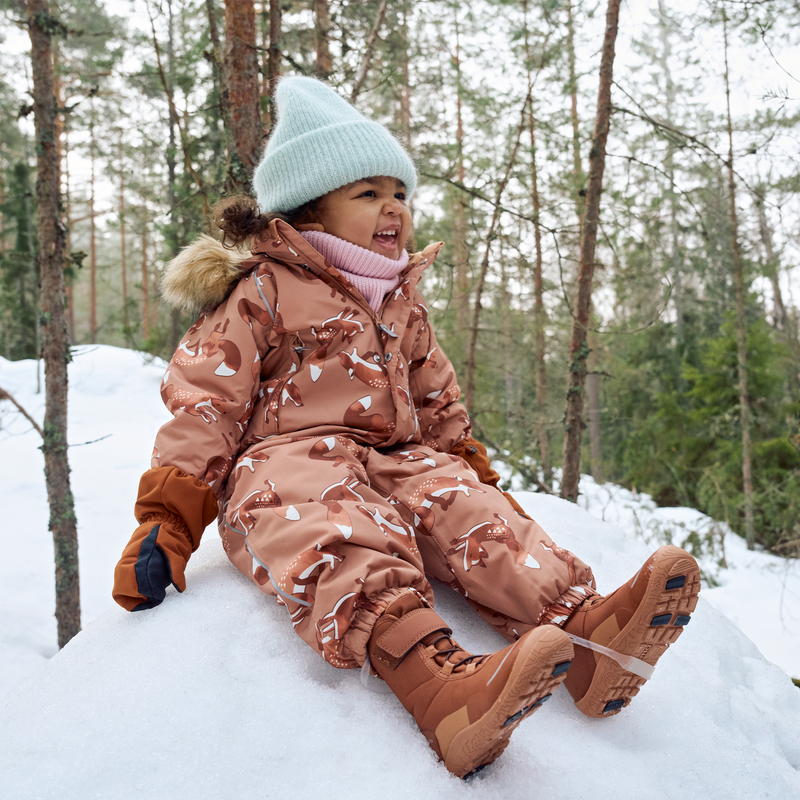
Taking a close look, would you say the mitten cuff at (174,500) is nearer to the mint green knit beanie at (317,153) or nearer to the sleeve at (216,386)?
the sleeve at (216,386)

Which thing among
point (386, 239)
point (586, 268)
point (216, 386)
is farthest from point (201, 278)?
point (586, 268)

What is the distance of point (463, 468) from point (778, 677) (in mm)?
1258

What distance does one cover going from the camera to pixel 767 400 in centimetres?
818

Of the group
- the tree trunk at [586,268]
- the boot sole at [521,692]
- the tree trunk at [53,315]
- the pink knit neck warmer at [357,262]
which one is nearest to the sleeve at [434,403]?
the pink knit neck warmer at [357,262]

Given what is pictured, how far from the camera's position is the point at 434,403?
235cm

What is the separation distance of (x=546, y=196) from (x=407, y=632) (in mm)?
7306

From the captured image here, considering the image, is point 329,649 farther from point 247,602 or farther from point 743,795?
point 743,795

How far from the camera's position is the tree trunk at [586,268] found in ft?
12.4

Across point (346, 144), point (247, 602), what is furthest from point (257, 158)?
point (247, 602)

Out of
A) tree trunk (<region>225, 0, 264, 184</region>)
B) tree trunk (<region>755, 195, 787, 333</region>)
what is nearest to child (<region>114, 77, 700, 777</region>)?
tree trunk (<region>225, 0, 264, 184</region>)

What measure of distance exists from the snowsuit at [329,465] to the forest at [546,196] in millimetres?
1313

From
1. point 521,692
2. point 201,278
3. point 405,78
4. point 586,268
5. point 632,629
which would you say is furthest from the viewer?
point 405,78

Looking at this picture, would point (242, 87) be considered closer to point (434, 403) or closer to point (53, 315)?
point (53, 315)

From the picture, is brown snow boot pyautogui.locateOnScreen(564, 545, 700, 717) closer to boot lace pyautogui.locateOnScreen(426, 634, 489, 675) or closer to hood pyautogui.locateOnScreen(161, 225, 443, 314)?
boot lace pyautogui.locateOnScreen(426, 634, 489, 675)
